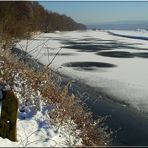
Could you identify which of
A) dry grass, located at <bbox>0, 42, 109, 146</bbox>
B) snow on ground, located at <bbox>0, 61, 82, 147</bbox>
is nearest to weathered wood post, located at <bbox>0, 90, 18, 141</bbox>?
snow on ground, located at <bbox>0, 61, 82, 147</bbox>

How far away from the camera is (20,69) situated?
8477 mm

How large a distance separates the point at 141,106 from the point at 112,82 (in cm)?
315

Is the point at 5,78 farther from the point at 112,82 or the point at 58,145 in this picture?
the point at 112,82

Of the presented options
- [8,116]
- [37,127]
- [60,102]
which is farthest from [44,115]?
[8,116]

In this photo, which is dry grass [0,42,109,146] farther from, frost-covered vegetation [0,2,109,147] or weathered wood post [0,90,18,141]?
weathered wood post [0,90,18,141]

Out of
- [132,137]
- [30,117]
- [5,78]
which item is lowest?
[132,137]

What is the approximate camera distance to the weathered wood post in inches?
226

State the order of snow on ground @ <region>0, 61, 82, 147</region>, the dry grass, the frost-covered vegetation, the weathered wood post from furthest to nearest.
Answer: the dry grass
the frost-covered vegetation
snow on ground @ <region>0, 61, 82, 147</region>
the weathered wood post

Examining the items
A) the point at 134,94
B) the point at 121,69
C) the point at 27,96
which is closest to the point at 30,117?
the point at 27,96

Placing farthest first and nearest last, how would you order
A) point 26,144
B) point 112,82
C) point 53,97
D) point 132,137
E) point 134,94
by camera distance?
1. point 112,82
2. point 134,94
3. point 53,97
4. point 132,137
5. point 26,144

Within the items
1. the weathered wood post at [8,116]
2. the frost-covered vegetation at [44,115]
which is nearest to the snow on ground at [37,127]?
the frost-covered vegetation at [44,115]

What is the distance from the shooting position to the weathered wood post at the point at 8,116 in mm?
5750

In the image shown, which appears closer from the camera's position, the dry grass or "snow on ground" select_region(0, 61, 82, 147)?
"snow on ground" select_region(0, 61, 82, 147)

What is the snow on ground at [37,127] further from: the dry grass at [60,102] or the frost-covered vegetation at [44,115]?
the dry grass at [60,102]
